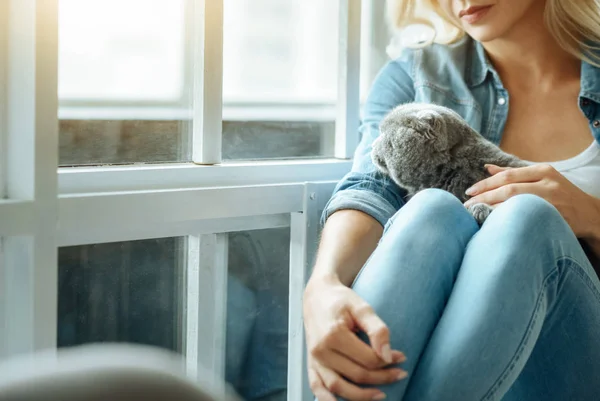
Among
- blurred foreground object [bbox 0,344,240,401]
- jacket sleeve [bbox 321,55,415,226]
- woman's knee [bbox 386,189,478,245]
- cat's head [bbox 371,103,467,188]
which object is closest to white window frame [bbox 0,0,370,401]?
jacket sleeve [bbox 321,55,415,226]

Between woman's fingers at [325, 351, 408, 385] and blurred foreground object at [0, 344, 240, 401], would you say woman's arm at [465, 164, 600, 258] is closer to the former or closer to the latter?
woman's fingers at [325, 351, 408, 385]

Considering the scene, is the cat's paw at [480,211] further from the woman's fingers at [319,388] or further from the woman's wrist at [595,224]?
the woman's fingers at [319,388]

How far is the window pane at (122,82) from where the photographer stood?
1.29 m

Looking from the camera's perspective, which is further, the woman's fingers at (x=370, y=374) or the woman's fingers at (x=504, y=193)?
the woman's fingers at (x=504, y=193)

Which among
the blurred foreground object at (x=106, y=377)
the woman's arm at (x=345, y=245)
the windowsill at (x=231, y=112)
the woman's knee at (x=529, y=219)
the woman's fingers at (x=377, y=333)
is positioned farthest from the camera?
the windowsill at (x=231, y=112)

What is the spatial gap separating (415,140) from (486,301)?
1.11 feet

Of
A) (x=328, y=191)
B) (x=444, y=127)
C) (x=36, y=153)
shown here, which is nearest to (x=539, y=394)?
(x=444, y=127)

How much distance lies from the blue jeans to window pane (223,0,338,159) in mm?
535

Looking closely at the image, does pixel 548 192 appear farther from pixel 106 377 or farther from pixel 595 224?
pixel 106 377

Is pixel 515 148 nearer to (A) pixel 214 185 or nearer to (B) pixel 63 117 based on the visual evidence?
(A) pixel 214 185

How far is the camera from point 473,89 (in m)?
1.58

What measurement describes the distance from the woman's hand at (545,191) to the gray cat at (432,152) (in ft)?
0.11

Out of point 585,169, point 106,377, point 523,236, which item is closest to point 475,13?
point 585,169

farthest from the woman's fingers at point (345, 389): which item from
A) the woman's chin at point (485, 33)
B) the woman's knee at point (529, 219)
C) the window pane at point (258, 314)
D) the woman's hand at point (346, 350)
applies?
the woman's chin at point (485, 33)
